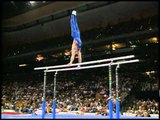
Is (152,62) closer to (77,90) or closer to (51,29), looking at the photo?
(77,90)

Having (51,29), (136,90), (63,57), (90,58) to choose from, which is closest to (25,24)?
(51,29)

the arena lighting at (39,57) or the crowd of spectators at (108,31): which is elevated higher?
the crowd of spectators at (108,31)

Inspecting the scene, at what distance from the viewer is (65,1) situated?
18641 mm

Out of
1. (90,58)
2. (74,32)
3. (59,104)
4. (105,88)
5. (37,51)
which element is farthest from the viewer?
(37,51)

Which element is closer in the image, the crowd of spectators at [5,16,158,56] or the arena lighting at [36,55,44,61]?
the crowd of spectators at [5,16,158,56]

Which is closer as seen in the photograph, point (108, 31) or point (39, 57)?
point (108, 31)

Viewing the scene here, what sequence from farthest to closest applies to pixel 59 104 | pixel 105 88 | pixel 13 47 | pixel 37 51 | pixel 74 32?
pixel 13 47 < pixel 37 51 < pixel 105 88 < pixel 59 104 < pixel 74 32

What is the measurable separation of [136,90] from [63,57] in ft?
21.8

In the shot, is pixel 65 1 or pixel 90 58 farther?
pixel 90 58

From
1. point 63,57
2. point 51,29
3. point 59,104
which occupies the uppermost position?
point 51,29

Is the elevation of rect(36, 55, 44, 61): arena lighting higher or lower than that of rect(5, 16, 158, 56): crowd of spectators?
lower

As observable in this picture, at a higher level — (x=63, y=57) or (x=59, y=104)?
(x=63, y=57)

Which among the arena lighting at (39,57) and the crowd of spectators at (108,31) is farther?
the arena lighting at (39,57)

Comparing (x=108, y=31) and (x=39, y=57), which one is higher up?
(x=108, y=31)
